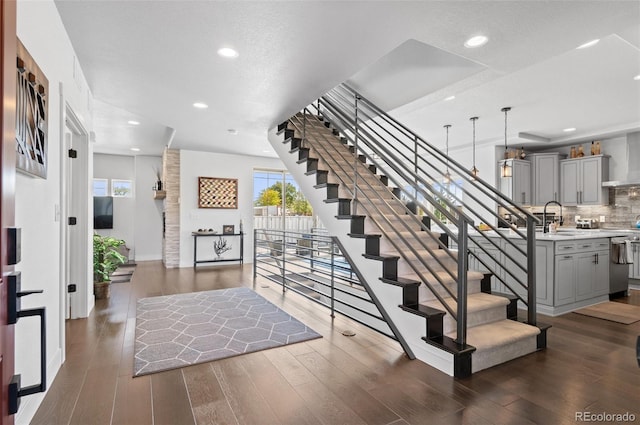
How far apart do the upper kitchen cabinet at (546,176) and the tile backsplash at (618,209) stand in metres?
0.61

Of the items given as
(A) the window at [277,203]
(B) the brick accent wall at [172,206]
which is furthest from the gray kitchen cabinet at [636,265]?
(B) the brick accent wall at [172,206]

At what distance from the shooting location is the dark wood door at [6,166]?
2.73 feet

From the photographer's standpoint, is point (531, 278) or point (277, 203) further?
point (277, 203)

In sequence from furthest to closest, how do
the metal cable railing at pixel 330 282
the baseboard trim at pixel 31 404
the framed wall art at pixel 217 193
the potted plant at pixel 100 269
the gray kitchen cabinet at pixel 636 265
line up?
the framed wall art at pixel 217 193
the gray kitchen cabinet at pixel 636 265
the potted plant at pixel 100 269
the metal cable railing at pixel 330 282
the baseboard trim at pixel 31 404

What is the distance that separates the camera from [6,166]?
2.85 feet

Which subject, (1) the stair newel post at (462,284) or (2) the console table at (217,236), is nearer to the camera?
(1) the stair newel post at (462,284)

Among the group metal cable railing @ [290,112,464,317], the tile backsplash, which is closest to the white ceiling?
metal cable railing @ [290,112,464,317]

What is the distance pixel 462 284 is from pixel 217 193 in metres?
6.41

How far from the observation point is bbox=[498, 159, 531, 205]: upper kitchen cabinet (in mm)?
6926

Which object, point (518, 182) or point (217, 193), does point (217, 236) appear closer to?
point (217, 193)

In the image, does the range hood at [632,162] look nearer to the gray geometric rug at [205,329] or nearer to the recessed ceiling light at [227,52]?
the gray geometric rug at [205,329]

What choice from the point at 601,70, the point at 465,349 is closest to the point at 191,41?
the point at 465,349

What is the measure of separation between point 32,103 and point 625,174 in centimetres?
839

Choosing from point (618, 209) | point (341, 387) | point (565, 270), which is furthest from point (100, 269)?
point (618, 209)
